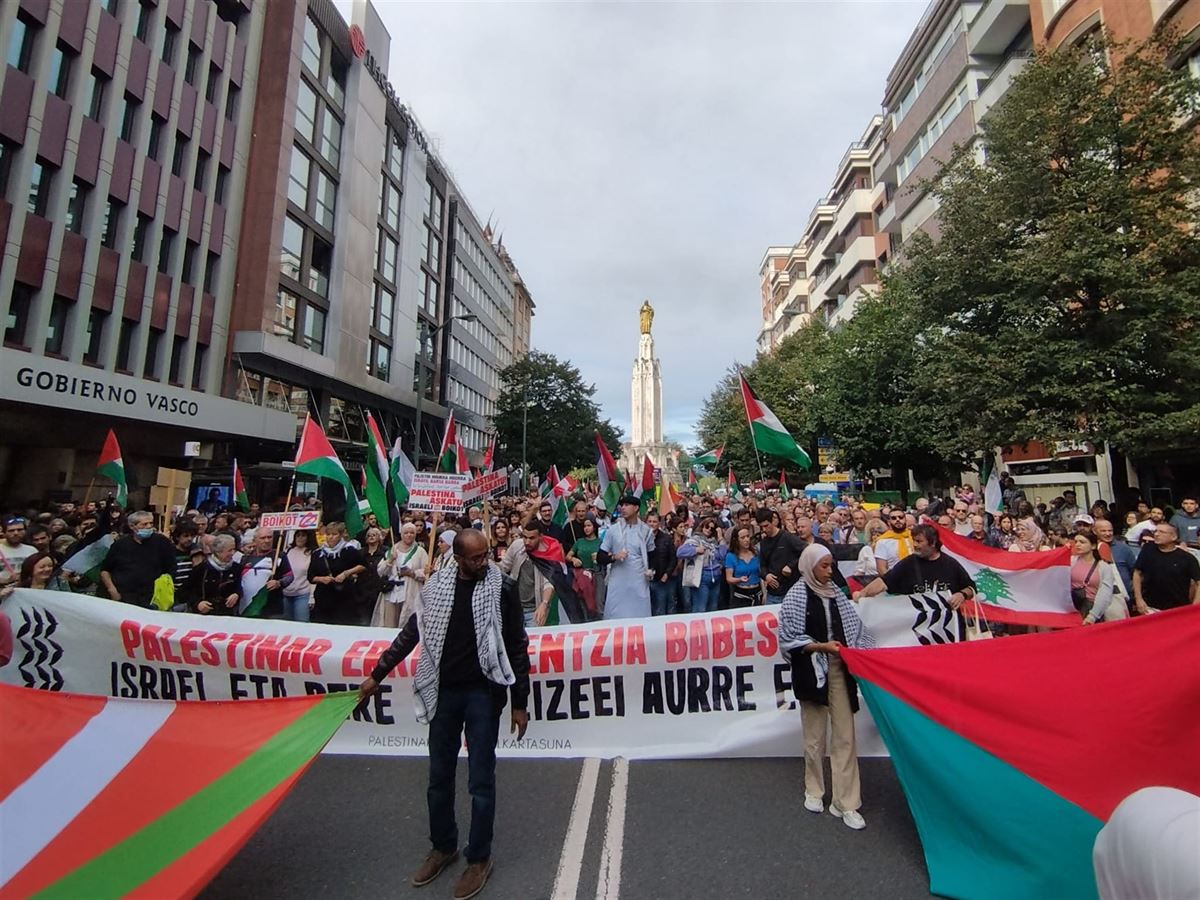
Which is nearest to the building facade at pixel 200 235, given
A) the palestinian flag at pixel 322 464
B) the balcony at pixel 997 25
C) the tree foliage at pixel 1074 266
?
the palestinian flag at pixel 322 464

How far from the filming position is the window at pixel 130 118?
2049 cm

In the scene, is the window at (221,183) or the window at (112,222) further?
the window at (221,183)

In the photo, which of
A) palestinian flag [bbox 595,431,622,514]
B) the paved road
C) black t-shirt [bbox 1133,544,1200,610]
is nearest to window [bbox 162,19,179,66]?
palestinian flag [bbox 595,431,622,514]

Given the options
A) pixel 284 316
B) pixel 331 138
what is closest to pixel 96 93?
pixel 284 316

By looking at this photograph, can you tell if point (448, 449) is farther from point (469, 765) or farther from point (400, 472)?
point (469, 765)

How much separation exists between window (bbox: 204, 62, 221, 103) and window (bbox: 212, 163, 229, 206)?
228cm

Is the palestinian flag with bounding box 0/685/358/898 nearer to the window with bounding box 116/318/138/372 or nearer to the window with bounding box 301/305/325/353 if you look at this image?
the window with bounding box 116/318/138/372

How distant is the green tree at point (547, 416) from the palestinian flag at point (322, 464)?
1519 inches

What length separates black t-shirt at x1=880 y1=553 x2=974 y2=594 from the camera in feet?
16.3

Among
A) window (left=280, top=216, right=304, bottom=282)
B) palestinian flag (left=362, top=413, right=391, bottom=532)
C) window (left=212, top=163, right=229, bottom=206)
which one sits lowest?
palestinian flag (left=362, top=413, right=391, bottom=532)

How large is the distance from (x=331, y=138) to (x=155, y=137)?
10.6 meters

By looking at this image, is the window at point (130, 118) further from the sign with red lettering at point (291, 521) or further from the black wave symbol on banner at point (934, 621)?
the black wave symbol on banner at point (934, 621)

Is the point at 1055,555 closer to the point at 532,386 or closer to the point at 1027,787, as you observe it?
the point at 1027,787

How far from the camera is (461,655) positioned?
3443 millimetres
